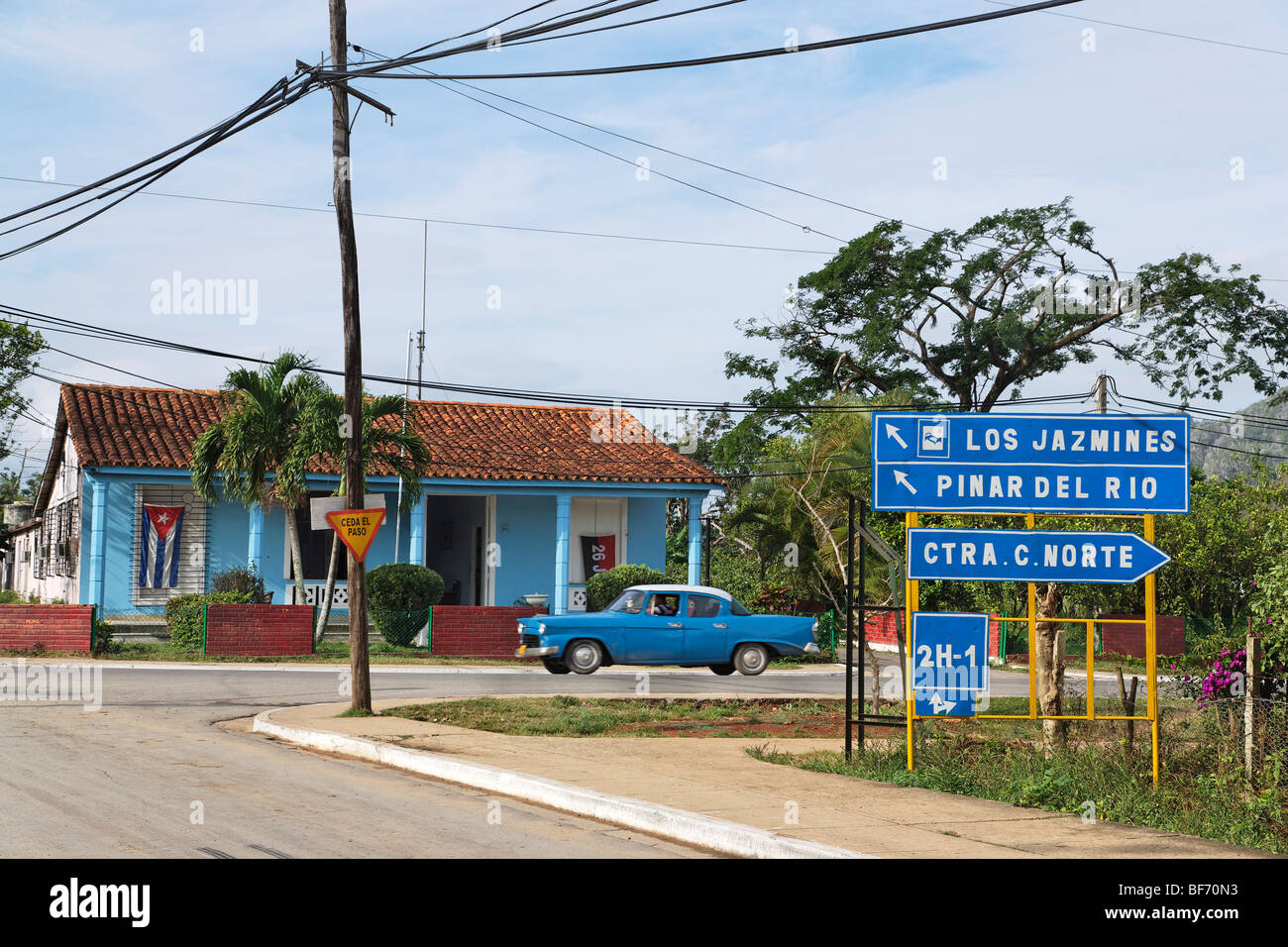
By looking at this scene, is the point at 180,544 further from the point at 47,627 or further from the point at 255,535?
the point at 47,627

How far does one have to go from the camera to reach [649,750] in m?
13.1

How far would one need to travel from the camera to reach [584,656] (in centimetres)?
2258

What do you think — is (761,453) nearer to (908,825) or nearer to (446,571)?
(446,571)

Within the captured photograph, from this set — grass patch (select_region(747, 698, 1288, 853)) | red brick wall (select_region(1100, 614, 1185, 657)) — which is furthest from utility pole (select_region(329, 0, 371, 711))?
red brick wall (select_region(1100, 614, 1185, 657))

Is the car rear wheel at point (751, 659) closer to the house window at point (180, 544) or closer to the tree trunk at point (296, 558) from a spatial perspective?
the tree trunk at point (296, 558)

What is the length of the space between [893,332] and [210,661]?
26.0 meters

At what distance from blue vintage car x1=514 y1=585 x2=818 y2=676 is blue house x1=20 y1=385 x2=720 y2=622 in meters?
8.65

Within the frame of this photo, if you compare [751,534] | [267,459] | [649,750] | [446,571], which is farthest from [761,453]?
[649,750]

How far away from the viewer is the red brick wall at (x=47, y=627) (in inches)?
975

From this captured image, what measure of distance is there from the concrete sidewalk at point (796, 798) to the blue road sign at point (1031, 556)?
82.8 inches

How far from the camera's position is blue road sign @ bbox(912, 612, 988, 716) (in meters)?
11.2

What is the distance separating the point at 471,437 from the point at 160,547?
8.84 m

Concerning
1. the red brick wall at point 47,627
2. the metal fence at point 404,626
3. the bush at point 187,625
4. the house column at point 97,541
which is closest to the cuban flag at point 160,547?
the house column at point 97,541

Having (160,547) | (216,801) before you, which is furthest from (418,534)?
(216,801)
